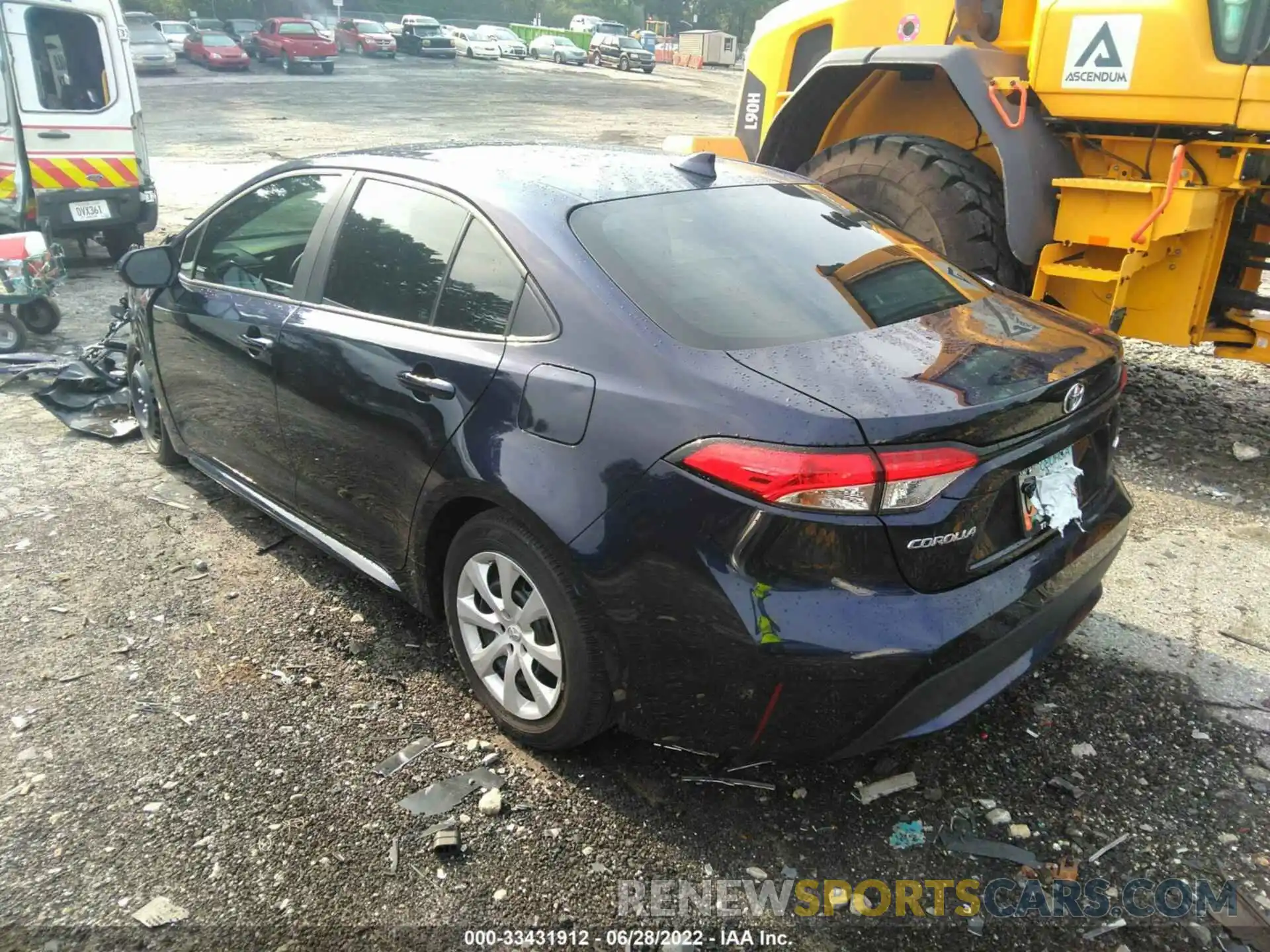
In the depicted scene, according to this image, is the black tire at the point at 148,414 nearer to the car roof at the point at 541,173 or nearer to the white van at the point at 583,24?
the car roof at the point at 541,173

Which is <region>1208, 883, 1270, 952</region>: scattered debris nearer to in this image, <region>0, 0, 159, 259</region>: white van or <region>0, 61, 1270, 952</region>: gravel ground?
<region>0, 61, 1270, 952</region>: gravel ground

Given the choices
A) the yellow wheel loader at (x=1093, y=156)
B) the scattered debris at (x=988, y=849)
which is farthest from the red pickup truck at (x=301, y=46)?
the scattered debris at (x=988, y=849)

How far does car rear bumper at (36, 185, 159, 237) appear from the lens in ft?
29.8

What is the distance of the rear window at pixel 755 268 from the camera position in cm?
252

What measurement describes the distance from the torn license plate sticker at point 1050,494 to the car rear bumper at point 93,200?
31.7ft

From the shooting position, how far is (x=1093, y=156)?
4.86m

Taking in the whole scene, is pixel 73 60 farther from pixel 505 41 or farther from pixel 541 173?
pixel 505 41

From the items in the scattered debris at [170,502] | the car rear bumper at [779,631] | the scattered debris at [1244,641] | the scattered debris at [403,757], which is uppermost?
the car rear bumper at [779,631]

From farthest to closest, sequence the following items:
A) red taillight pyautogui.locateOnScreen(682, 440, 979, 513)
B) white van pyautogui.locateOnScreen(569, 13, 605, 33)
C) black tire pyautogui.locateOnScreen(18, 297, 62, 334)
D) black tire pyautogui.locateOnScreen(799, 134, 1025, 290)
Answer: white van pyautogui.locateOnScreen(569, 13, 605, 33) < black tire pyautogui.locateOnScreen(18, 297, 62, 334) < black tire pyautogui.locateOnScreen(799, 134, 1025, 290) < red taillight pyautogui.locateOnScreen(682, 440, 979, 513)

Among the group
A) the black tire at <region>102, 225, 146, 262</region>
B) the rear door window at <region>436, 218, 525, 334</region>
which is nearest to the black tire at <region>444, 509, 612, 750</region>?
the rear door window at <region>436, 218, 525, 334</region>

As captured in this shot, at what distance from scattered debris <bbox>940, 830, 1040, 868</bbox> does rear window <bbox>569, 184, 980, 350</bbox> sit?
1369 mm

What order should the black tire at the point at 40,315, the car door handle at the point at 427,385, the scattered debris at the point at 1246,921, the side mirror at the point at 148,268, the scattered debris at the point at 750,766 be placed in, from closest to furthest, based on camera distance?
the scattered debris at the point at 1246,921 → the scattered debris at the point at 750,766 → the car door handle at the point at 427,385 → the side mirror at the point at 148,268 → the black tire at the point at 40,315

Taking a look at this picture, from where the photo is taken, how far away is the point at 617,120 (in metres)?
26.6

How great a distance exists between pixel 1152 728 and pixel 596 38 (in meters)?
48.2
